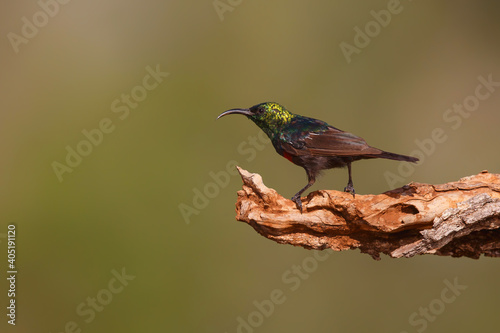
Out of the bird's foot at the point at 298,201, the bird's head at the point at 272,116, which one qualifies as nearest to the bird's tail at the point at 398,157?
the bird's foot at the point at 298,201

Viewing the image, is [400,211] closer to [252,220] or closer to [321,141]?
[321,141]

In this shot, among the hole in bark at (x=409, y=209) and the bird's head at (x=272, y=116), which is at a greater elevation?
the bird's head at (x=272, y=116)

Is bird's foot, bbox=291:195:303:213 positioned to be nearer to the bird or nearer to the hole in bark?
the bird

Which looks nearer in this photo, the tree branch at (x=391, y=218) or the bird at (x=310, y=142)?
the tree branch at (x=391, y=218)

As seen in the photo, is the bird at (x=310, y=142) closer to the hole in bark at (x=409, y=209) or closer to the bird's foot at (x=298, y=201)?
the bird's foot at (x=298, y=201)

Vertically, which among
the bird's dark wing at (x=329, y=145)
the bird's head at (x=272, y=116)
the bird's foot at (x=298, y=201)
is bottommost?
the bird's foot at (x=298, y=201)

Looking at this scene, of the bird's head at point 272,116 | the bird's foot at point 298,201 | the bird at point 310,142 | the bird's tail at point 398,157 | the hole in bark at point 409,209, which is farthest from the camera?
the bird's head at point 272,116

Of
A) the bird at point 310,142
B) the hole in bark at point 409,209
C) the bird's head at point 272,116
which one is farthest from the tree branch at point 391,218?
the bird's head at point 272,116

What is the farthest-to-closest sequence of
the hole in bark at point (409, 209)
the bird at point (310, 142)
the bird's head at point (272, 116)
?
the bird's head at point (272, 116) < the bird at point (310, 142) < the hole in bark at point (409, 209)
